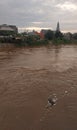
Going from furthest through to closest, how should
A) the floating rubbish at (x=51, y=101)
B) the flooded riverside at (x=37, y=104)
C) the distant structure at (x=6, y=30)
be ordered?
the distant structure at (x=6, y=30), the floating rubbish at (x=51, y=101), the flooded riverside at (x=37, y=104)

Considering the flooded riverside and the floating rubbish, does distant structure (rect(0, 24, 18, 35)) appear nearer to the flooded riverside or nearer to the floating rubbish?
the flooded riverside

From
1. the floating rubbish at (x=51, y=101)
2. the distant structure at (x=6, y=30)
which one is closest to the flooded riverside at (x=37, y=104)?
the floating rubbish at (x=51, y=101)

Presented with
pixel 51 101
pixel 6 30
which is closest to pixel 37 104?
pixel 51 101

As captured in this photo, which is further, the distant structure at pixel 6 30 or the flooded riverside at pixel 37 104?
the distant structure at pixel 6 30

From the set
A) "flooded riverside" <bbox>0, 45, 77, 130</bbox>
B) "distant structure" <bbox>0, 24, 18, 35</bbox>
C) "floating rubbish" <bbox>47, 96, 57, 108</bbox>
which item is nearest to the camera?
Result: "flooded riverside" <bbox>0, 45, 77, 130</bbox>

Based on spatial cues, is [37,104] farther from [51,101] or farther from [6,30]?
[6,30]

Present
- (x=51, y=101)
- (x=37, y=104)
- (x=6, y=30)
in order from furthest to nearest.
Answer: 1. (x=6, y=30)
2. (x=51, y=101)
3. (x=37, y=104)

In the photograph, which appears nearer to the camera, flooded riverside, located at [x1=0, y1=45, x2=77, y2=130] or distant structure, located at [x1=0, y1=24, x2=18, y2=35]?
flooded riverside, located at [x1=0, y1=45, x2=77, y2=130]

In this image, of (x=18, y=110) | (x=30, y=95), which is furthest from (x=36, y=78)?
(x=18, y=110)

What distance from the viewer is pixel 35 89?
878cm

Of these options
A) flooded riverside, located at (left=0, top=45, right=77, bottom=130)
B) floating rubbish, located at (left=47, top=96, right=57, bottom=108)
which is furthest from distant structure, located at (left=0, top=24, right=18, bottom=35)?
floating rubbish, located at (left=47, top=96, right=57, bottom=108)

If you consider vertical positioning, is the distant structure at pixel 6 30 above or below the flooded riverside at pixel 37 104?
above

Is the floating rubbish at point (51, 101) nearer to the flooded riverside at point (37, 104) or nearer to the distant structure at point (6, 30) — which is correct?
the flooded riverside at point (37, 104)

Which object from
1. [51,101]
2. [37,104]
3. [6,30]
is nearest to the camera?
[37,104]
